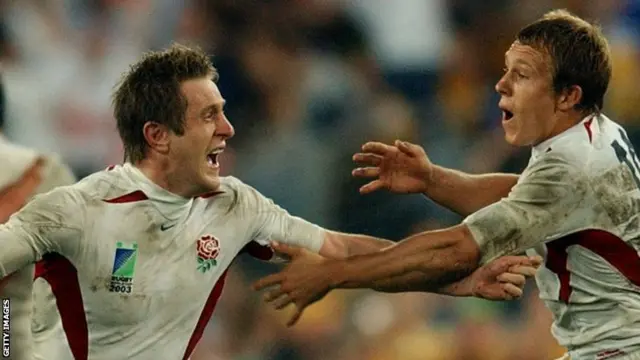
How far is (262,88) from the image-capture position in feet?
23.3

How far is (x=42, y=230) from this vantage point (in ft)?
12.3

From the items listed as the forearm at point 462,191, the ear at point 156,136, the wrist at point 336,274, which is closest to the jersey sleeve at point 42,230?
the ear at point 156,136

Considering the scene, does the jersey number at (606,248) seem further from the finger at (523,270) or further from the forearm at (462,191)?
the forearm at (462,191)

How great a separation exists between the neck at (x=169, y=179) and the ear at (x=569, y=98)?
51.0 inches

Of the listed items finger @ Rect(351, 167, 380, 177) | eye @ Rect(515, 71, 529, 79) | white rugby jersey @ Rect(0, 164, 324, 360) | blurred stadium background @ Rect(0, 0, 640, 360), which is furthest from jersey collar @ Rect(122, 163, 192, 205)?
blurred stadium background @ Rect(0, 0, 640, 360)

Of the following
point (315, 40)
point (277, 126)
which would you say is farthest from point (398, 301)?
point (315, 40)

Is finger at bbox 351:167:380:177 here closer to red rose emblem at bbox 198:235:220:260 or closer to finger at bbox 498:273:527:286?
red rose emblem at bbox 198:235:220:260

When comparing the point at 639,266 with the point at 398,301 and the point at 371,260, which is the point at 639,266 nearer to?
the point at 371,260

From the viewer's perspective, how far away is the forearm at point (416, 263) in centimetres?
394

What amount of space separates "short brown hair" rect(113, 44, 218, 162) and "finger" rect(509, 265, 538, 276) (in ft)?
3.93

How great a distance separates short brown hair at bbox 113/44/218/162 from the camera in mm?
4094

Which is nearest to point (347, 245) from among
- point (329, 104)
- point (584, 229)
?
point (584, 229)

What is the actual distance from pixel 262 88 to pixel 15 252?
3.56 metres

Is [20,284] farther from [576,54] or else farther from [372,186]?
[576,54]
